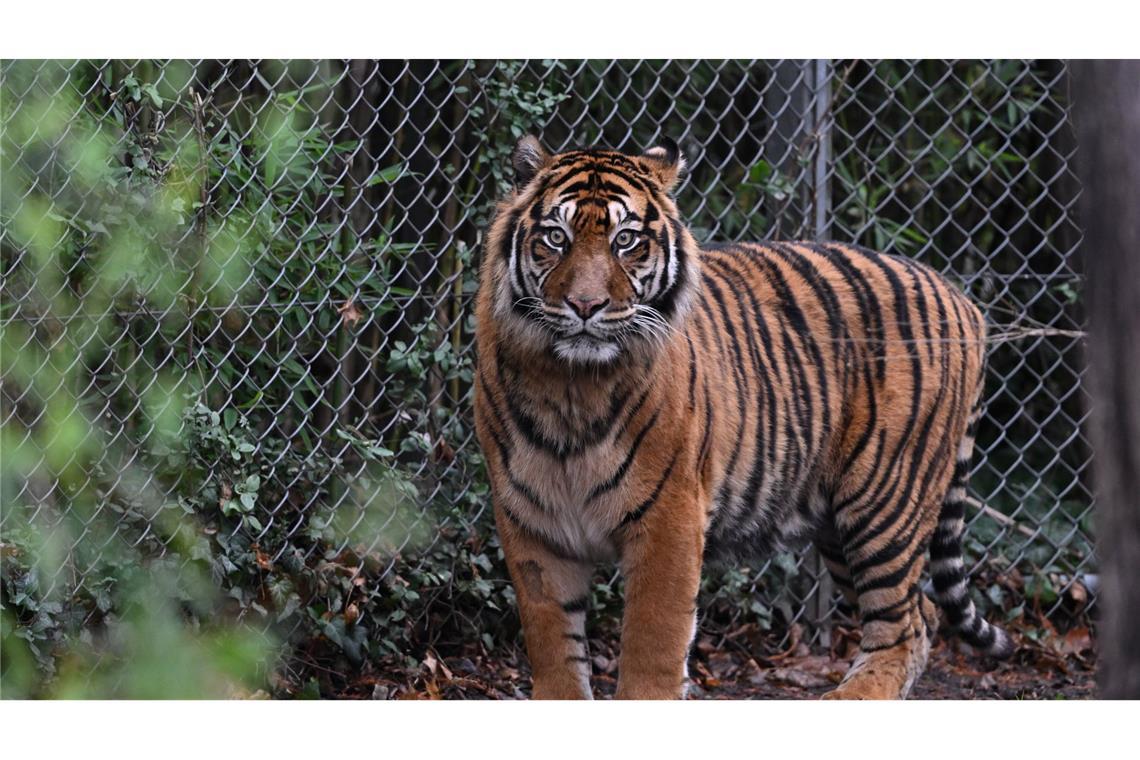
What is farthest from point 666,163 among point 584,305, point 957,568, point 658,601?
point 957,568

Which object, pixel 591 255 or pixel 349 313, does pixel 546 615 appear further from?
pixel 349 313

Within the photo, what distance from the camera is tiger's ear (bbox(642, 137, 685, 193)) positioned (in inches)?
165

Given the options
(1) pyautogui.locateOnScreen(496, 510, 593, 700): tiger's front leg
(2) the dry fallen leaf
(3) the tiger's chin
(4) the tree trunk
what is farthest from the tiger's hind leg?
(4) the tree trunk

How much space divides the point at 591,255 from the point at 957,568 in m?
1.94

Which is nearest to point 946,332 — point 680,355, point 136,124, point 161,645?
point 680,355

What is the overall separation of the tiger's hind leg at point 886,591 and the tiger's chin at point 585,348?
4.29 ft

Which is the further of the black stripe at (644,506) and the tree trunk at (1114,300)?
the black stripe at (644,506)

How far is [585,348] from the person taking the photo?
3865 millimetres

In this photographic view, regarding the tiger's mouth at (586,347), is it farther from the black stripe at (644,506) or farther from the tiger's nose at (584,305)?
the black stripe at (644,506)

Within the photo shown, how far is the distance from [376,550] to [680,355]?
1552 millimetres

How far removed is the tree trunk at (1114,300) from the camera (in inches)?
82.2

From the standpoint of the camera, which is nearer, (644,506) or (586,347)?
(586,347)

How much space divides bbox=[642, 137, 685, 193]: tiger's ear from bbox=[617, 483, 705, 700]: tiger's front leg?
3.16ft

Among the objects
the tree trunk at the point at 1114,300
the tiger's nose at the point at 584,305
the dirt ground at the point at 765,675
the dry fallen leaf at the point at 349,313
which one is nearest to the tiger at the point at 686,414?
the tiger's nose at the point at 584,305
